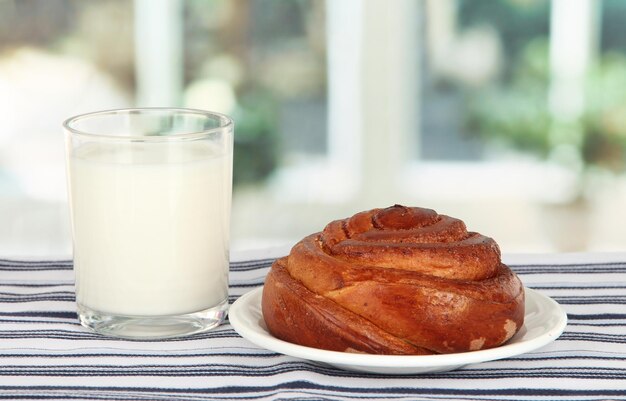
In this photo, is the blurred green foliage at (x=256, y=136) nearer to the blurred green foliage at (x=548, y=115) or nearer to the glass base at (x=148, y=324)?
the blurred green foliage at (x=548, y=115)

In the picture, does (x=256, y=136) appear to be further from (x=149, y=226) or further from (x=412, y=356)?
(x=412, y=356)

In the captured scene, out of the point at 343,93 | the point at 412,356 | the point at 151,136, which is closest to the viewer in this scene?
the point at 412,356

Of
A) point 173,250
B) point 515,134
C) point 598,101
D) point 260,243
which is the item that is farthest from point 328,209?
point 173,250

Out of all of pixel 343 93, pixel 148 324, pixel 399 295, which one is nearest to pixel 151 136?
pixel 148 324

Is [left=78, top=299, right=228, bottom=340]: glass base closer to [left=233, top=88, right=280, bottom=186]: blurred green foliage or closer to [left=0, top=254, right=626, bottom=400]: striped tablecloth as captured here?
[left=0, top=254, right=626, bottom=400]: striped tablecloth

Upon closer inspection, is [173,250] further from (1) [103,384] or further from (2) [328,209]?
(2) [328,209]
